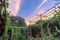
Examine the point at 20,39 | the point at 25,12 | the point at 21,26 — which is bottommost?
the point at 20,39

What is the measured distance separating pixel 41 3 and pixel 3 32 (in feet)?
3.43

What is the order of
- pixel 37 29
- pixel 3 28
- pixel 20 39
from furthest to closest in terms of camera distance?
pixel 37 29
pixel 20 39
pixel 3 28

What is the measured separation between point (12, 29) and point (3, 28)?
423 millimetres

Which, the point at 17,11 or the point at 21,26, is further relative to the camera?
the point at 21,26

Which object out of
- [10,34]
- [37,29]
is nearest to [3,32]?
[10,34]

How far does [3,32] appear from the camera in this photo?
330 cm

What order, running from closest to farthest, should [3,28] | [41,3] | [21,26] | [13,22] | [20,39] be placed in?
[3,28] → [20,39] → [41,3] → [13,22] → [21,26]

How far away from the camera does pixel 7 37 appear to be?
3430 millimetres

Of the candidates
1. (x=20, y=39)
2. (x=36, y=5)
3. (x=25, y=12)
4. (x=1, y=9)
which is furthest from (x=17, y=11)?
(x=1, y=9)

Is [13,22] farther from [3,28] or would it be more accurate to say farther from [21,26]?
[3,28]

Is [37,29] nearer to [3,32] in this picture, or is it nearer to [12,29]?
[12,29]

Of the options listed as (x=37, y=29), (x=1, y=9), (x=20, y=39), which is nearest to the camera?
(x=1, y=9)

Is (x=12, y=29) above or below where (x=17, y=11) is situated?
below

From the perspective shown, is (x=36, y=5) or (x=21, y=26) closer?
(x=36, y=5)
